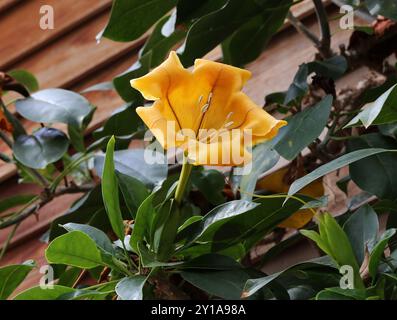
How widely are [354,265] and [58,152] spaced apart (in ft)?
1.81

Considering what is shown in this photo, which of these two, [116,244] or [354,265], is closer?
[354,265]

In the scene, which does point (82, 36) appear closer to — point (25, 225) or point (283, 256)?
point (25, 225)

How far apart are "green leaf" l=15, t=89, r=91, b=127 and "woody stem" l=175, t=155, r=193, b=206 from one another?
41cm

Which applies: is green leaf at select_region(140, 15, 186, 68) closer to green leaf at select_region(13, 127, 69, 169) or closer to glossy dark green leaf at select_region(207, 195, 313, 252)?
green leaf at select_region(13, 127, 69, 169)

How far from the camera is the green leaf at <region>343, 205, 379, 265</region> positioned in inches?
32.0

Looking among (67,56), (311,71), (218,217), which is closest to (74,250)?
(218,217)

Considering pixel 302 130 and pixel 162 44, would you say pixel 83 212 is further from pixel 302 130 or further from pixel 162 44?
pixel 302 130

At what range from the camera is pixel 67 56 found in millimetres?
Result: 1771

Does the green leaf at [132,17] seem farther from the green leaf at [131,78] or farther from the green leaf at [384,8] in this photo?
the green leaf at [384,8]

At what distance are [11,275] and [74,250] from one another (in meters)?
0.12

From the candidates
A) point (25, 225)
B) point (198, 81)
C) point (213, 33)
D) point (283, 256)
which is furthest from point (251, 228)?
point (25, 225)

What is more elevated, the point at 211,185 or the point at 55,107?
the point at 55,107

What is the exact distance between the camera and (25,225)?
1.66 meters

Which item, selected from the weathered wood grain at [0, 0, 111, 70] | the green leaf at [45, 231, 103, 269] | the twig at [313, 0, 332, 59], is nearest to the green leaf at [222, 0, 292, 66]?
the twig at [313, 0, 332, 59]
